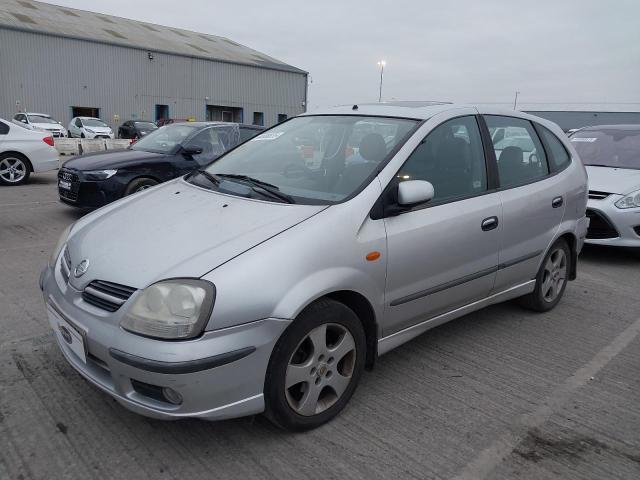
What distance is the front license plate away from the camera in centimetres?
239

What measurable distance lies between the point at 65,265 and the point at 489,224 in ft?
8.30

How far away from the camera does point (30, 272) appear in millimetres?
4738

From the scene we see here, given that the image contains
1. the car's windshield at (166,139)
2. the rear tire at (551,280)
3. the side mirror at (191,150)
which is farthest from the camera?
the car's windshield at (166,139)

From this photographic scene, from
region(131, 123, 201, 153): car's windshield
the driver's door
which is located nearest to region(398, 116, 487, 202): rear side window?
the driver's door

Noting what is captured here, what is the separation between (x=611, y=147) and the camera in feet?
23.4

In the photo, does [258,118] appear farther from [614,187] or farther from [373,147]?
[373,147]

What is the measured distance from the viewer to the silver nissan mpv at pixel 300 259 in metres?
2.18

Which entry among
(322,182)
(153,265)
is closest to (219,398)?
(153,265)

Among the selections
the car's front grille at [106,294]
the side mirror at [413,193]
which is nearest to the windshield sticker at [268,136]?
the side mirror at [413,193]

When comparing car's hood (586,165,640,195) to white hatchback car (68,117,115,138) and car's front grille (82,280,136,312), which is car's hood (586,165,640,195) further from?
white hatchback car (68,117,115,138)

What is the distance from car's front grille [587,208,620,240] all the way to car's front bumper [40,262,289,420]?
200 inches

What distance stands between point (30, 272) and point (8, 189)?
5.70m

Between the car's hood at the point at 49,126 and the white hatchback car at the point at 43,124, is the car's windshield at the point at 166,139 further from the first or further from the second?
the car's hood at the point at 49,126

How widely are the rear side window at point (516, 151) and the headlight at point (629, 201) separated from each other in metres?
2.44
